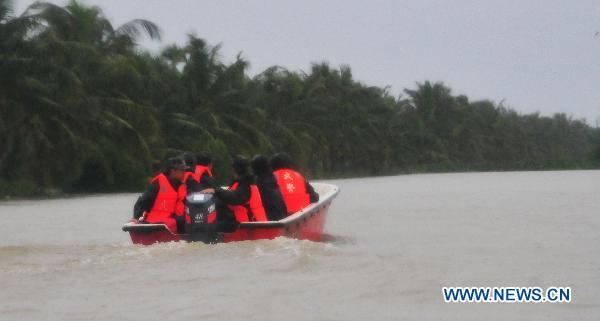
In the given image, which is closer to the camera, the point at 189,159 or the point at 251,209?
the point at 251,209

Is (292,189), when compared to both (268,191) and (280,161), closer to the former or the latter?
(280,161)

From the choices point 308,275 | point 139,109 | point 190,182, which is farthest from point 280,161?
point 139,109

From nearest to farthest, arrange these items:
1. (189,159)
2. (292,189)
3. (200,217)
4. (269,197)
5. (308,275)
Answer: (308,275) < (200,217) < (189,159) < (269,197) < (292,189)

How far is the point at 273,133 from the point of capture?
137 feet

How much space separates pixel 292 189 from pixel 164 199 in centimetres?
198

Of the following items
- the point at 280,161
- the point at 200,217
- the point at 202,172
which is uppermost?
the point at 280,161

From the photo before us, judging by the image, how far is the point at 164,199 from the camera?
994 cm

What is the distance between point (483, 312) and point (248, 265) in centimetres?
274

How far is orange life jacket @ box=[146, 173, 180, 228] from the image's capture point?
991cm

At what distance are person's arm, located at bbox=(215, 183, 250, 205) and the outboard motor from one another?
24 cm

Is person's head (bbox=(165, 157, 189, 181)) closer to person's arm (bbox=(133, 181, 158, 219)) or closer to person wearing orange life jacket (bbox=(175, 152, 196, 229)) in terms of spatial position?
person wearing orange life jacket (bbox=(175, 152, 196, 229))

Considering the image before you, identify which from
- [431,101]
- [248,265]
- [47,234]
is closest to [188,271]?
[248,265]

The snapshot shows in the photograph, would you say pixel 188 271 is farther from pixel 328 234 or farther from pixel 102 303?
pixel 328 234

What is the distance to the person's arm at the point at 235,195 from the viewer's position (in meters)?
9.61
